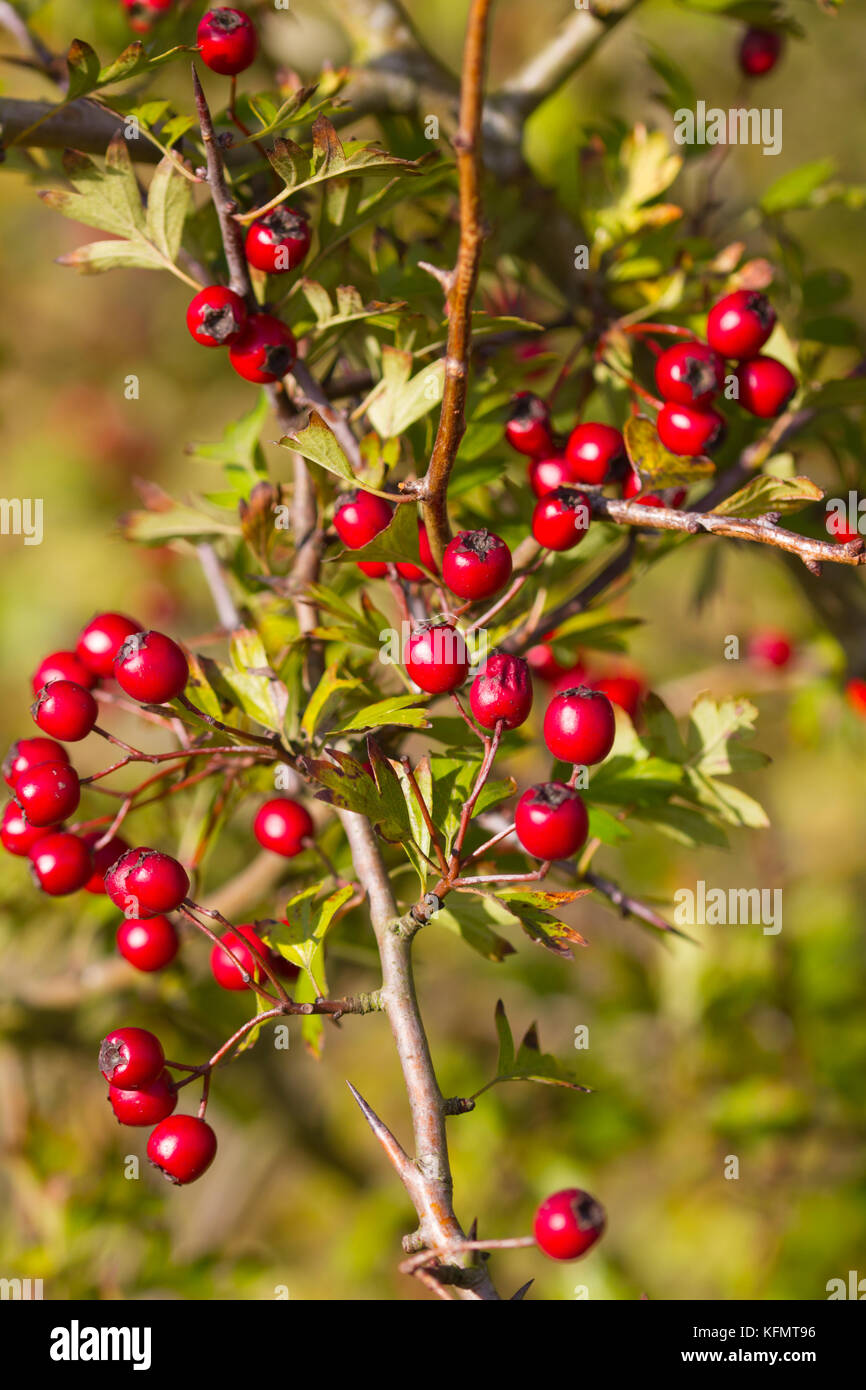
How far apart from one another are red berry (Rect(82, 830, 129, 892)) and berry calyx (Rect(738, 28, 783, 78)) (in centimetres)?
147

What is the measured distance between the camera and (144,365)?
15.4ft

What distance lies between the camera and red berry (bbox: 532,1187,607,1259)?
775mm

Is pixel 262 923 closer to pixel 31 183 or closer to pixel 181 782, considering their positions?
pixel 181 782

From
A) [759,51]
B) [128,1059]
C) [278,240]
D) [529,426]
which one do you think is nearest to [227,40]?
[278,240]

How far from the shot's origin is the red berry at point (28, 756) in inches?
38.0

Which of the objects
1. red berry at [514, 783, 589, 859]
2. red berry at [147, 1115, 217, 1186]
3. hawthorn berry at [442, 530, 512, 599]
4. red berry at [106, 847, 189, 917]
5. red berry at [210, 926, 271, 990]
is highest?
hawthorn berry at [442, 530, 512, 599]

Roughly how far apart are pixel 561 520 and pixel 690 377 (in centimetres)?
21

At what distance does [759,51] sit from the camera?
1548 millimetres

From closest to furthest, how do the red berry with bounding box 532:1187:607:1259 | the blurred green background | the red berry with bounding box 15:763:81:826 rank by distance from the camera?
the red berry with bounding box 532:1187:607:1259
the red berry with bounding box 15:763:81:826
the blurred green background

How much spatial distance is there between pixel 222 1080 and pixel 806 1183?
4.37 feet

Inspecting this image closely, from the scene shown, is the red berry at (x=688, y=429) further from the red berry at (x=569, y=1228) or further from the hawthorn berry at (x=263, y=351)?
the red berry at (x=569, y=1228)

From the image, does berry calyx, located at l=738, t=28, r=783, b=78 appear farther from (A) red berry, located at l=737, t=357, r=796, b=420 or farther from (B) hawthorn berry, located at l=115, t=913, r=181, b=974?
(B) hawthorn berry, located at l=115, t=913, r=181, b=974

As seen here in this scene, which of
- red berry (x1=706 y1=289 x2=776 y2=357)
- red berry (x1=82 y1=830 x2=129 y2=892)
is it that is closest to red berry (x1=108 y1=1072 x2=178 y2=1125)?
red berry (x1=82 y1=830 x2=129 y2=892)

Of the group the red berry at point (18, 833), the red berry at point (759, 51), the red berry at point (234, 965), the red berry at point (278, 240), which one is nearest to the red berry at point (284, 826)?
the red berry at point (234, 965)
